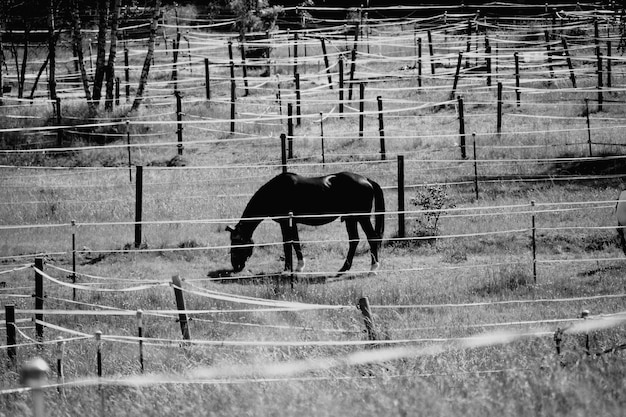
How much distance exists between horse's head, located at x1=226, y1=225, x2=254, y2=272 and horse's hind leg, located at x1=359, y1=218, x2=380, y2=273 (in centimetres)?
193

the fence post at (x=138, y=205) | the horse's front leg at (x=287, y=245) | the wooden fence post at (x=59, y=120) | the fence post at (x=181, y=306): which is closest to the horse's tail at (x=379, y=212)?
the horse's front leg at (x=287, y=245)

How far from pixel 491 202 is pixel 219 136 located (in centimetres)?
912

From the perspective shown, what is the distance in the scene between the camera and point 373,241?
13.8 metres

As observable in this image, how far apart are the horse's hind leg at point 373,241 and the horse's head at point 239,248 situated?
193cm

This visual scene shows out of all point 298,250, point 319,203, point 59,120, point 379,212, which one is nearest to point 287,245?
point 298,250

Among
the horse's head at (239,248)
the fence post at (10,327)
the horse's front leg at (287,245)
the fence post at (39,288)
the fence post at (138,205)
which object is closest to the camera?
the fence post at (10,327)

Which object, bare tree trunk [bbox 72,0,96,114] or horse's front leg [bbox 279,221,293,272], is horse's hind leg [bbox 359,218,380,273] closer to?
horse's front leg [bbox 279,221,293,272]

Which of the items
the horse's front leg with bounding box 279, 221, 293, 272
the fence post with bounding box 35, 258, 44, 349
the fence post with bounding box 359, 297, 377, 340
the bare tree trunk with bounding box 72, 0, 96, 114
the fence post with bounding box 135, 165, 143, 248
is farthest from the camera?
the bare tree trunk with bounding box 72, 0, 96, 114

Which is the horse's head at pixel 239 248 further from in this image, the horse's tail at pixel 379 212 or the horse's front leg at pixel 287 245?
the horse's tail at pixel 379 212

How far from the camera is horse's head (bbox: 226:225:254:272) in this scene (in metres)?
13.9

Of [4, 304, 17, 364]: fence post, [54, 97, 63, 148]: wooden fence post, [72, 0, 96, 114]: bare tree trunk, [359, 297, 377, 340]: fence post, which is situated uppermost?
[72, 0, 96, 114]: bare tree trunk

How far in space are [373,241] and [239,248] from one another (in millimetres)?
2216

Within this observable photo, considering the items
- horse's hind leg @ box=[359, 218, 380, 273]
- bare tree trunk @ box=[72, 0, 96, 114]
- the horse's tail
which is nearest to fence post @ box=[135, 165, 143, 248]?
horse's hind leg @ box=[359, 218, 380, 273]

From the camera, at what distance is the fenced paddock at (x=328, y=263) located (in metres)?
6.62
